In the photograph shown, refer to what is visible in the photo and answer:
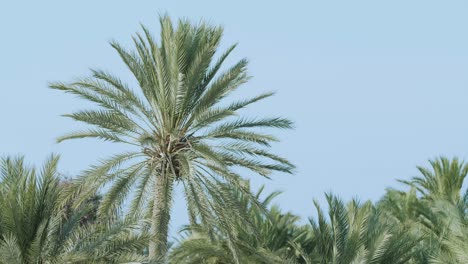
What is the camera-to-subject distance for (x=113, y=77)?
89.2 ft

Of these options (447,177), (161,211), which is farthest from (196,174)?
(447,177)

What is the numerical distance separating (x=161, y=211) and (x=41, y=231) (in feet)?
17.6

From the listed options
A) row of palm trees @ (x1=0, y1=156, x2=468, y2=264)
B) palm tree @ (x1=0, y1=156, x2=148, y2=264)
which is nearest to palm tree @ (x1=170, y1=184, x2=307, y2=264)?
row of palm trees @ (x1=0, y1=156, x2=468, y2=264)

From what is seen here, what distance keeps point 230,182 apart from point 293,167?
3.14 meters

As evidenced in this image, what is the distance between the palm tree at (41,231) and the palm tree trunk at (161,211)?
319 centimetres

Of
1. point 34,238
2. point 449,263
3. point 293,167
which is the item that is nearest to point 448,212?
point 449,263

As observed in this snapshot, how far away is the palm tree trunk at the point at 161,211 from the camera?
85.9 feet

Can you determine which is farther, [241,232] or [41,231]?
[241,232]

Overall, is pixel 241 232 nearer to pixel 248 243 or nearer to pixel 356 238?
pixel 248 243

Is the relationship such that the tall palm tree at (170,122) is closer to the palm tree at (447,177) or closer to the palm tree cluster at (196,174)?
the palm tree cluster at (196,174)

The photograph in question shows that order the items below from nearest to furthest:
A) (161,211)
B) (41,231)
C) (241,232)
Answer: (41,231), (161,211), (241,232)

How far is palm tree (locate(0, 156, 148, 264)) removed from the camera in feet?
71.0

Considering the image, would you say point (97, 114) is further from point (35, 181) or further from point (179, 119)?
point (35, 181)

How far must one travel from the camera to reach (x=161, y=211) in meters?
26.5
